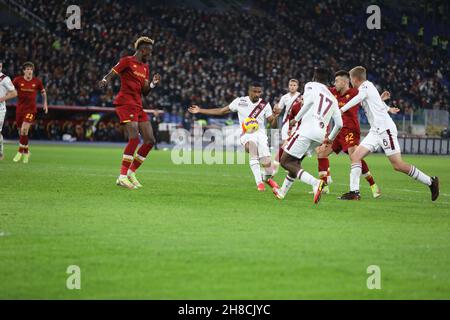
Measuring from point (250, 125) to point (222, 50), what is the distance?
123 feet

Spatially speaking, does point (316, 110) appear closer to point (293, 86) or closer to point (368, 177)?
point (368, 177)

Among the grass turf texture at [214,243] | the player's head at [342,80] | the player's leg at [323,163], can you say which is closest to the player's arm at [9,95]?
the grass turf texture at [214,243]

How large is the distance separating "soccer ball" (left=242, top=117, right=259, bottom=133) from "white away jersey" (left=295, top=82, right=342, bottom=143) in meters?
2.83

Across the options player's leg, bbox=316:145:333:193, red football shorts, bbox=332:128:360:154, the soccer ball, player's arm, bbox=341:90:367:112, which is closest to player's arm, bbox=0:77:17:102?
the soccer ball

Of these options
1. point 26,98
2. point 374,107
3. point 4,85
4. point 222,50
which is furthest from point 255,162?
point 222,50

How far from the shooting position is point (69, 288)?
7207mm

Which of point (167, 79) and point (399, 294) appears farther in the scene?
point (167, 79)

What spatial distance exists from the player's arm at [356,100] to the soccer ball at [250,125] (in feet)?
8.14

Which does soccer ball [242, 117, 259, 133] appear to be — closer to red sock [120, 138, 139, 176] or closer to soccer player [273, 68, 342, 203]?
red sock [120, 138, 139, 176]

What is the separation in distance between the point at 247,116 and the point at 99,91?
30.9 metres

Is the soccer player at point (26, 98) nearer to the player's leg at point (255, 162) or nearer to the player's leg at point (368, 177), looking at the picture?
the player's leg at point (255, 162)

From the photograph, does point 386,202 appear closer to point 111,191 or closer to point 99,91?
point 111,191

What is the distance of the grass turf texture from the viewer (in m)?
7.38
